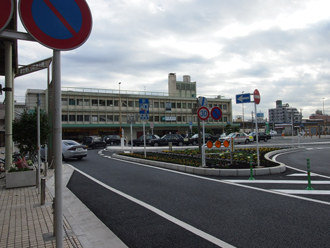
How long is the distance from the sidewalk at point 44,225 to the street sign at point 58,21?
111 inches

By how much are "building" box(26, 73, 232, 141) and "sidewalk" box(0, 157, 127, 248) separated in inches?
1689

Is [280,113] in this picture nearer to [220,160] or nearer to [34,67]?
[220,160]

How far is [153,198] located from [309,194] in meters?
3.88

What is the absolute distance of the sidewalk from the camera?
396cm

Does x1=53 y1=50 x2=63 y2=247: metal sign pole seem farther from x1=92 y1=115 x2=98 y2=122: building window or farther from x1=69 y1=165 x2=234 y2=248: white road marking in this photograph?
x1=92 y1=115 x2=98 y2=122: building window

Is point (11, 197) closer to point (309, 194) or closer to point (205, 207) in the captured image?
point (205, 207)

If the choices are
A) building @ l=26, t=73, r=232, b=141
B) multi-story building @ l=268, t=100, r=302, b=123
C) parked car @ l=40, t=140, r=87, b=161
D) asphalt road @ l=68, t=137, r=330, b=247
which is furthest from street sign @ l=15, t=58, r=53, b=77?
multi-story building @ l=268, t=100, r=302, b=123

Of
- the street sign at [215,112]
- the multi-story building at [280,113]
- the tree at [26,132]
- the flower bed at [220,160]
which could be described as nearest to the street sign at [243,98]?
the street sign at [215,112]

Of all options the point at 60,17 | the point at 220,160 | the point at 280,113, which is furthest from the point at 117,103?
the point at 280,113

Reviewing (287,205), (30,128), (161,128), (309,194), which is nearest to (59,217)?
(287,205)

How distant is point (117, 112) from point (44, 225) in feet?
191

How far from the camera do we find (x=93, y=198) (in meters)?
6.81

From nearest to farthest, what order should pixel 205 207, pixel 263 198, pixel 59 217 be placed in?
1. pixel 59 217
2. pixel 205 207
3. pixel 263 198

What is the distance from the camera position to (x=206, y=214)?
17.0 feet
